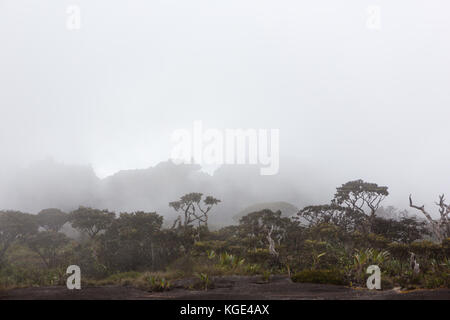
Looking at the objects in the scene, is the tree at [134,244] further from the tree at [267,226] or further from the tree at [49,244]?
the tree at [267,226]

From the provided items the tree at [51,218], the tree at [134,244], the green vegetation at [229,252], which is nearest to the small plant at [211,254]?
the green vegetation at [229,252]

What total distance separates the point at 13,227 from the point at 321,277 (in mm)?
27764

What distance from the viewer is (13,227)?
23.2m

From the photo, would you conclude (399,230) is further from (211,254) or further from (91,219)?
(91,219)

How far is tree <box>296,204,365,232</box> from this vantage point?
91.0 ft

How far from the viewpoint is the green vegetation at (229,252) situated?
46.2 ft

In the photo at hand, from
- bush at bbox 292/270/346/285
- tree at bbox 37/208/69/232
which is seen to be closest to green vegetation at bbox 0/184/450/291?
bush at bbox 292/270/346/285

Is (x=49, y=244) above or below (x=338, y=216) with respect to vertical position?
below

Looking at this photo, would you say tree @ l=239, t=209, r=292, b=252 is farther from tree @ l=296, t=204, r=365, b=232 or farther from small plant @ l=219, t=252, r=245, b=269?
small plant @ l=219, t=252, r=245, b=269

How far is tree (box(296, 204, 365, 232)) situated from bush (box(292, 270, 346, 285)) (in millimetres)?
14286

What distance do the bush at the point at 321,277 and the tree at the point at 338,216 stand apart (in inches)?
562

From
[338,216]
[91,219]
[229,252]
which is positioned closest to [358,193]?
[338,216]

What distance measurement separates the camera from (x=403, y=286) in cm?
1191
